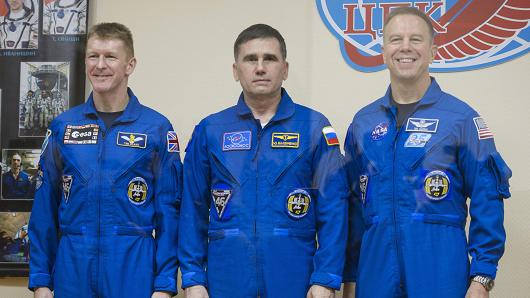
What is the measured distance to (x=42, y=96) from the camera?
3738mm

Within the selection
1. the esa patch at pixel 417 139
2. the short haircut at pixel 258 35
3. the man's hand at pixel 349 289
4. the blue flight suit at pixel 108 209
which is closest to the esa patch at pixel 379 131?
the esa patch at pixel 417 139

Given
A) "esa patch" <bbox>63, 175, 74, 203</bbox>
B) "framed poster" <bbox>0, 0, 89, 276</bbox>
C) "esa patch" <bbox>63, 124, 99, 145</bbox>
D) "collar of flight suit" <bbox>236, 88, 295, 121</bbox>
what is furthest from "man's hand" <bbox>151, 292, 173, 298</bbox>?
"framed poster" <bbox>0, 0, 89, 276</bbox>

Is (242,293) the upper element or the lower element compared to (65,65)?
lower

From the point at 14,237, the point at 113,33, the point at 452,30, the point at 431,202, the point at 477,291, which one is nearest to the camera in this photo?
the point at 477,291

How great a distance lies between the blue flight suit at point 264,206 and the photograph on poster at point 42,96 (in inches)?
44.8

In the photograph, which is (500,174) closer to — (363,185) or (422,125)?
(422,125)

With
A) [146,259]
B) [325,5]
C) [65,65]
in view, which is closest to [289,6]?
[325,5]

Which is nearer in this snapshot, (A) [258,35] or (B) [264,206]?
(B) [264,206]

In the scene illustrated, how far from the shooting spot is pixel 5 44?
3.79 m

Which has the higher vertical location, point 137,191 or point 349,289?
point 137,191

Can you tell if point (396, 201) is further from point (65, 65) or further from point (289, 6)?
point (65, 65)

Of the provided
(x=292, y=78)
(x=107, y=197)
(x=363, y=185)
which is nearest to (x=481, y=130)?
(x=363, y=185)

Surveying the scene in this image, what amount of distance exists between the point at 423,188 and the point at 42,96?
85.6 inches

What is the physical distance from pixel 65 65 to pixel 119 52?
0.78m
